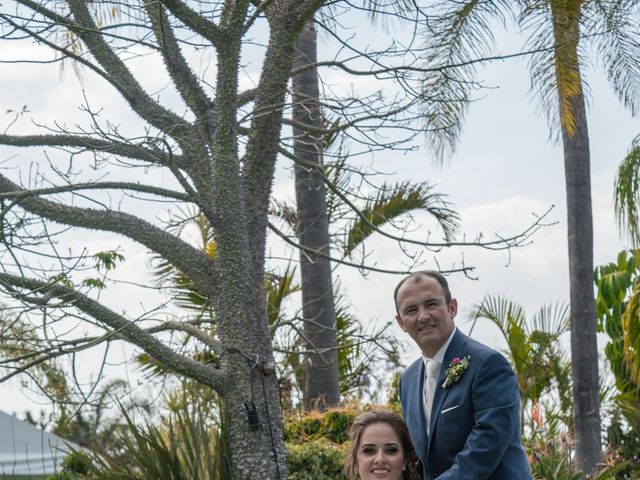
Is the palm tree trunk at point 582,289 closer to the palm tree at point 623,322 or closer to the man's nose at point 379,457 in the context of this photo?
the palm tree at point 623,322

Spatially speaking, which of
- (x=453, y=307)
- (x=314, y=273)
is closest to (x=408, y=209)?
(x=314, y=273)

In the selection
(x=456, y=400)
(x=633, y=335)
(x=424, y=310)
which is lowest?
(x=456, y=400)

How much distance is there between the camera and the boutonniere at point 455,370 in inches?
186

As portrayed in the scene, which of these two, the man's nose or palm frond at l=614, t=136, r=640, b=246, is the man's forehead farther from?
palm frond at l=614, t=136, r=640, b=246

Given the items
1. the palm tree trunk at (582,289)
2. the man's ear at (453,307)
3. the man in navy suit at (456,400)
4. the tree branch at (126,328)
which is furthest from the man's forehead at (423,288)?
the palm tree trunk at (582,289)

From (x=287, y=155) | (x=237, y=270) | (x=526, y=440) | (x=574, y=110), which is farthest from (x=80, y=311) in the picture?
(x=574, y=110)

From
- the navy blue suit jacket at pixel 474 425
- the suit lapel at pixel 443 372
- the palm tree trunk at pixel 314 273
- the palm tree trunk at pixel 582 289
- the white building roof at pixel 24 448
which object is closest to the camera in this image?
the navy blue suit jacket at pixel 474 425

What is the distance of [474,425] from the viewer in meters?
Answer: 4.69

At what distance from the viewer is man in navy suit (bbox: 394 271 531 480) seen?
4.52 metres

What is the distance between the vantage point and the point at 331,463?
11781 mm

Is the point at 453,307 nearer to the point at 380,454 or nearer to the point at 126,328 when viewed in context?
the point at 380,454

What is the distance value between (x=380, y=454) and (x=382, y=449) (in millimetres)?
28

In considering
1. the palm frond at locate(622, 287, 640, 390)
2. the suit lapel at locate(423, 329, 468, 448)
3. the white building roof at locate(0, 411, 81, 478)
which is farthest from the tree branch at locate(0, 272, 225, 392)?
the palm frond at locate(622, 287, 640, 390)

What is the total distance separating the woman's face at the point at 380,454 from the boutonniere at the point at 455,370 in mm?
354
